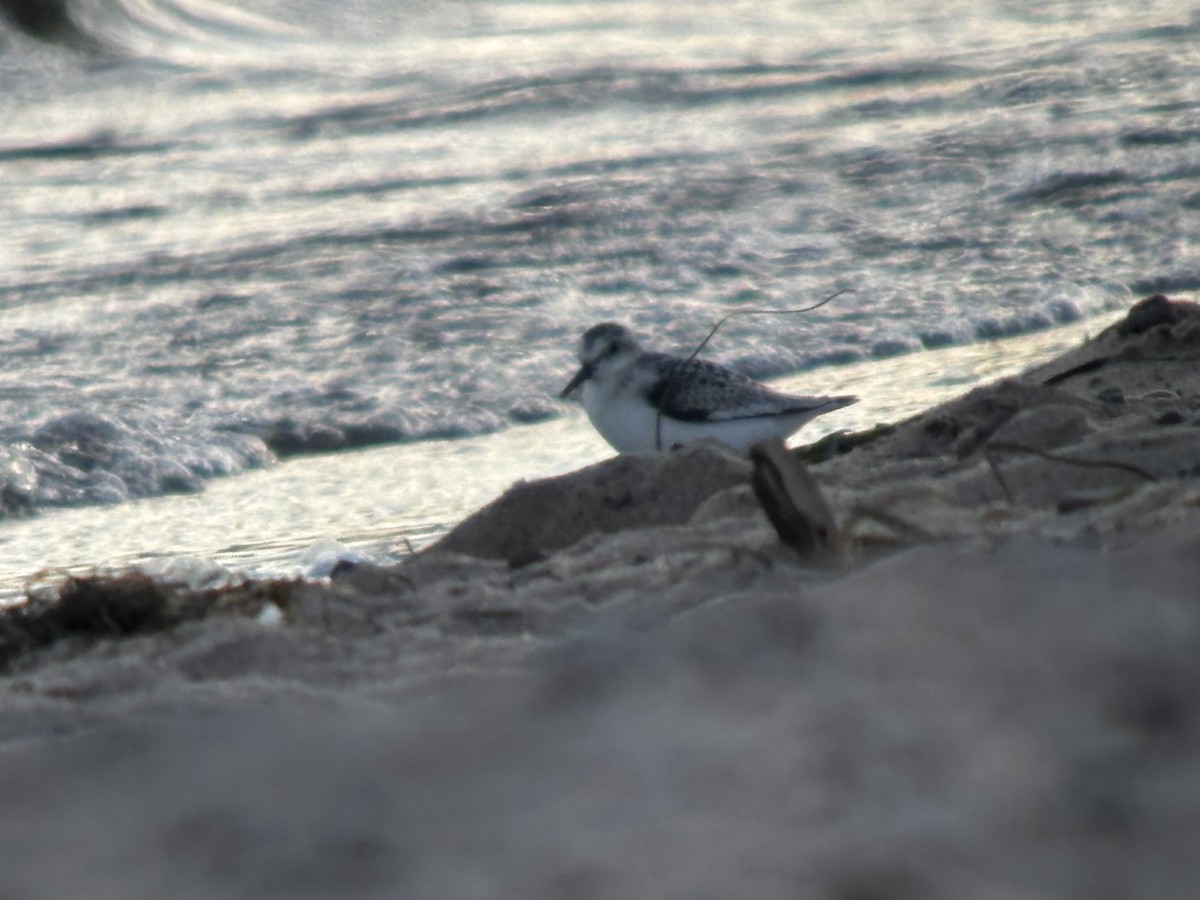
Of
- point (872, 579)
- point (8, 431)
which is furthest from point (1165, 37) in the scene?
→ point (872, 579)

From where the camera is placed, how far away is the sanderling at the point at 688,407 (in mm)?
4969

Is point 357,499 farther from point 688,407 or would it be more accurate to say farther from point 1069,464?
point 1069,464

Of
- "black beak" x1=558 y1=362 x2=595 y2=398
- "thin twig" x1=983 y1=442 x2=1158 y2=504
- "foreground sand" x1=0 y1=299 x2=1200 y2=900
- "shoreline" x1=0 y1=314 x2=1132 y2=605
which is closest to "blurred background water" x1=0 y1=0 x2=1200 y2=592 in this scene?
"shoreline" x1=0 y1=314 x2=1132 y2=605

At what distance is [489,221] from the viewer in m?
9.63

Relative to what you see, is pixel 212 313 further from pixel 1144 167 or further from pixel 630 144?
pixel 1144 167

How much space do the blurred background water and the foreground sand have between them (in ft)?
8.40

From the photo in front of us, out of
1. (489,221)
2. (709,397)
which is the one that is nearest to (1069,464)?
(709,397)

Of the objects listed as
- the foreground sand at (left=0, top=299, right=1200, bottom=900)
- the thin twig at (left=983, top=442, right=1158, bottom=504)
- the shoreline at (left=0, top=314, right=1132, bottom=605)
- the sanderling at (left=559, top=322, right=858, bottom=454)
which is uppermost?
the foreground sand at (left=0, top=299, right=1200, bottom=900)

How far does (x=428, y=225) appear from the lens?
963 centimetres

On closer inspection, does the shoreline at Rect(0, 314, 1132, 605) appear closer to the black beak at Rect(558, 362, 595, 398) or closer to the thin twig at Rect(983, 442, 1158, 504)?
the black beak at Rect(558, 362, 595, 398)

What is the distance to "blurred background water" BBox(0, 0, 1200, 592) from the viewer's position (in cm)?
610

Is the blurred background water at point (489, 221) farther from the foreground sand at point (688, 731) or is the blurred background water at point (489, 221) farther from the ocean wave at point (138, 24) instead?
the foreground sand at point (688, 731)

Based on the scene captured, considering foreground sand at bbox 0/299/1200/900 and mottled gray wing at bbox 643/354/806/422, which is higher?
foreground sand at bbox 0/299/1200/900

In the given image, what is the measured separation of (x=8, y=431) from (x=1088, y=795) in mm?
5563
